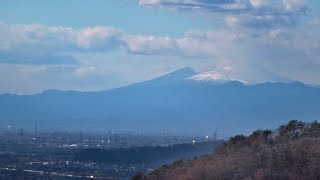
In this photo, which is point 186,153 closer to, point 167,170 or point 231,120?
point 167,170

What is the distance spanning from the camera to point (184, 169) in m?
33.6

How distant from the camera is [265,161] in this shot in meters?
29.1

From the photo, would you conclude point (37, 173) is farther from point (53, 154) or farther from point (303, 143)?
point (303, 143)

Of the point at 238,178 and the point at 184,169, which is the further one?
the point at 184,169

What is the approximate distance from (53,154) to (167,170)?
52150 mm

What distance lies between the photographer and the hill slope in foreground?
89.9 ft

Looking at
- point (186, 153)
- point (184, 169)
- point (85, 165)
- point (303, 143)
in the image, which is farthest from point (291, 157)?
point (85, 165)

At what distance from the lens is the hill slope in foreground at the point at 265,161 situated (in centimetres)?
2741

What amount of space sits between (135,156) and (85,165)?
5.42 m

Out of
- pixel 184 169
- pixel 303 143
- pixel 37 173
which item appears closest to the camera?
pixel 303 143

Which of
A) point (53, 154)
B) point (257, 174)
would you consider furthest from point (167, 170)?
point (53, 154)

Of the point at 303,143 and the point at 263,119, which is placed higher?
the point at 263,119

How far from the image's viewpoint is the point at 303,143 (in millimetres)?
30016

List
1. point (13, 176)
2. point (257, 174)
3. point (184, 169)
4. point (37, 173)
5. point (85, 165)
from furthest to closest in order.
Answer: point (85, 165), point (37, 173), point (13, 176), point (184, 169), point (257, 174)
